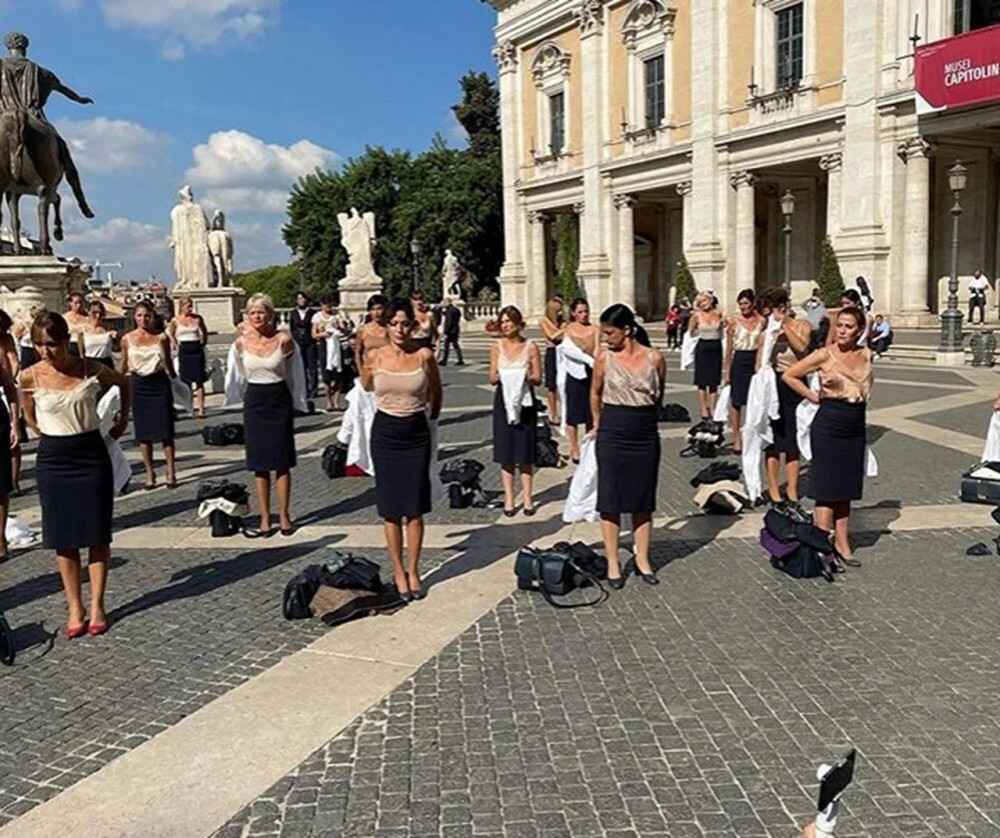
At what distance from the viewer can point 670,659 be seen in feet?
17.1

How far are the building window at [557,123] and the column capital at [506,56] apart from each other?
11.3 feet

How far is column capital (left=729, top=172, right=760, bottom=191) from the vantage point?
35.2m

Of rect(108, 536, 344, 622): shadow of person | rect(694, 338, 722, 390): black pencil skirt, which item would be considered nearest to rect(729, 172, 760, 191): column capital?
rect(694, 338, 722, 390): black pencil skirt

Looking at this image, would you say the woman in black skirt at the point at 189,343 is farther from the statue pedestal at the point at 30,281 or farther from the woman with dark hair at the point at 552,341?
the woman with dark hair at the point at 552,341

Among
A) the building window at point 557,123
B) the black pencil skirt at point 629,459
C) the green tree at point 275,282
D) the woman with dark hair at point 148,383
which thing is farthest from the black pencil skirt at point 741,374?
the green tree at point 275,282

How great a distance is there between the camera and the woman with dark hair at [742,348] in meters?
10.8

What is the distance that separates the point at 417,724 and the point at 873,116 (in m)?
29.9

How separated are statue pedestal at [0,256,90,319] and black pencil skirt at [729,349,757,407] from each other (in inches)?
429

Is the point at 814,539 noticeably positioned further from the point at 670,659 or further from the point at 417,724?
the point at 417,724

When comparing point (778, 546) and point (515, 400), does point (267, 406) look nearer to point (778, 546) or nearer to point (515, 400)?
point (515, 400)

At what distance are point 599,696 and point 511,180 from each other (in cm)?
4525

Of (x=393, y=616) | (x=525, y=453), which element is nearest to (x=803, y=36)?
(x=525, y=453)

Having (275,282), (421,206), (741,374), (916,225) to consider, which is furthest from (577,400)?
(275,282)

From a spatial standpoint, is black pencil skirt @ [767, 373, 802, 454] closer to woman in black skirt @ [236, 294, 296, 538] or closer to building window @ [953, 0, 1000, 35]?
woman in black skirt @ [236, 294, 296, 538]
